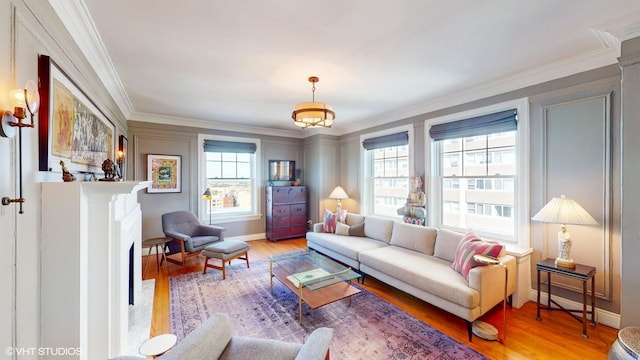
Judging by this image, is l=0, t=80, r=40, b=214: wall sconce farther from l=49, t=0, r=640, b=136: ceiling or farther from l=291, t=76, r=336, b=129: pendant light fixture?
l=291, t=76, r=336, b=129: pendant light fixture

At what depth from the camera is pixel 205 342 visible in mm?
1288

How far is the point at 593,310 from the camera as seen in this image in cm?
233

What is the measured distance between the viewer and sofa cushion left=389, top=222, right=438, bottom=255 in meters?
3.30

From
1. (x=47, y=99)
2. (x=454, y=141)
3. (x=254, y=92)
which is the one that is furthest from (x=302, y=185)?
(x=47, y=99)

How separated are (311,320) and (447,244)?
1.79 meters

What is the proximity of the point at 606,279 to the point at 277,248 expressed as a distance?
14.5ft

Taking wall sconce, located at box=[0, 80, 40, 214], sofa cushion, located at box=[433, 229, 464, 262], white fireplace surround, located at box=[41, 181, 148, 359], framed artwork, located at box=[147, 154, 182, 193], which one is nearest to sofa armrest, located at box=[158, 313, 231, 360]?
white fireplace surround, located at box=[41, 181, 148, 359]

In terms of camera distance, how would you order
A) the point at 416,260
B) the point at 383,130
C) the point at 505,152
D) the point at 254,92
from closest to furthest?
the point at 416,260 < the point at 505,152 < the point at 254,92 < the point at 383,130

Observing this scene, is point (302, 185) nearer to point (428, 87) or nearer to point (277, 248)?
point (277, 248)

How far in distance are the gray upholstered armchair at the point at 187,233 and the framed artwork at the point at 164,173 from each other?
2.41 ft

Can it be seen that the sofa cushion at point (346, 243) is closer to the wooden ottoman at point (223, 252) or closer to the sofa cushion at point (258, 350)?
the wooden ottoman at point (223, 252)

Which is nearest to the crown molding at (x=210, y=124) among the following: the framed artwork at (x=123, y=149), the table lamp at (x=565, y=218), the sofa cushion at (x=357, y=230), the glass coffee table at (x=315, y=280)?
the framed artwork at (x=123, y=149)

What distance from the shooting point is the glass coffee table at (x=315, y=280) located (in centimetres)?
253

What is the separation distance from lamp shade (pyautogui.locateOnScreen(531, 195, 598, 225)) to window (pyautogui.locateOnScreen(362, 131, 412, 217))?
202cm
